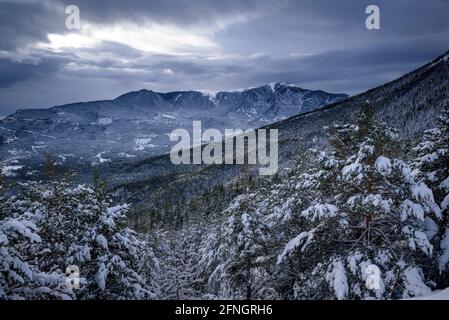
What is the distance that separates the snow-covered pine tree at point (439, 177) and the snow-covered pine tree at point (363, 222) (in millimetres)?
474

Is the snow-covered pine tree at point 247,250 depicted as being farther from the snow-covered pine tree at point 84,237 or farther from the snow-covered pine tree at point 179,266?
the snow-covered pine tree at point 179,266

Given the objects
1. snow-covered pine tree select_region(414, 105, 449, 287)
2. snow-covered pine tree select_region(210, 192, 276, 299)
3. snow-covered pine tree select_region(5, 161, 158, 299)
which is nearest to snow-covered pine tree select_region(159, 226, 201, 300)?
snow-covered pine tree select_region(210, 192, 276, 299)

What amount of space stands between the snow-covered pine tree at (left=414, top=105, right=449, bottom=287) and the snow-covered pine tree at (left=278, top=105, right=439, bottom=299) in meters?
0.47

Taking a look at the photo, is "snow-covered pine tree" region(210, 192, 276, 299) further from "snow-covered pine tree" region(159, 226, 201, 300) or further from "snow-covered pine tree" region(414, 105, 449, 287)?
"snow-covered pine tree" region(159, 226, 201, 300)

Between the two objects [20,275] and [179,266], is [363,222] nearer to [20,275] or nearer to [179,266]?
[20,275]

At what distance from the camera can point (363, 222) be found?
34.3 feet

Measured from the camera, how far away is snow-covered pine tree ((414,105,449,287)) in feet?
30.7

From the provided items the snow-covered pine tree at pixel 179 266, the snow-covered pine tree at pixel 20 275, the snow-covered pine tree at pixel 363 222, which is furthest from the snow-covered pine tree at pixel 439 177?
the snow-covered pine tree at pixel 179 266

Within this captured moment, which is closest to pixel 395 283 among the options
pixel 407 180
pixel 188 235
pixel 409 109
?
pixel 407 180

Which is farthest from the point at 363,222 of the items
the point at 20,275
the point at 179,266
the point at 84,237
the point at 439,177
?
the point at 179,266

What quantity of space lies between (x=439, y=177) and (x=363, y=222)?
2.80 metres

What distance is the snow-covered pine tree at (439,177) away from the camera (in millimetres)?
9371

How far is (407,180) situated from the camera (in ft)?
29.5
